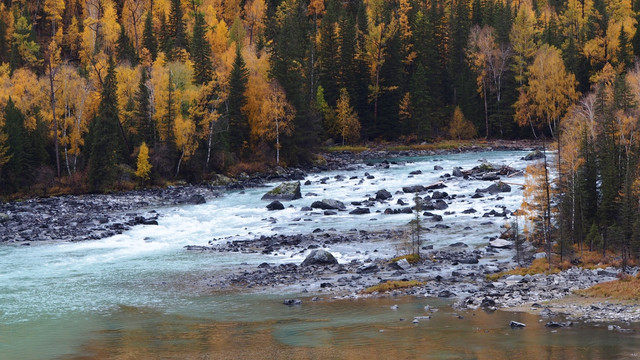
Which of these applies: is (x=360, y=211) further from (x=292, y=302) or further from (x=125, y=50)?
(x=125, y=50)

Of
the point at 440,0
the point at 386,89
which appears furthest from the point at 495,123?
the point at 440,0

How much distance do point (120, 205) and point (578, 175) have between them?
3269cm

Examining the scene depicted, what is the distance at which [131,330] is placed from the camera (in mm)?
20219

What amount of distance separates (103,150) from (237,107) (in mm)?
17320

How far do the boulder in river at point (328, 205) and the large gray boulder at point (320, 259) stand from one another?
15795 mm

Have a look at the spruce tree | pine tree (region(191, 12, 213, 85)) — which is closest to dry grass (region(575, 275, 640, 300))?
the spruce tree

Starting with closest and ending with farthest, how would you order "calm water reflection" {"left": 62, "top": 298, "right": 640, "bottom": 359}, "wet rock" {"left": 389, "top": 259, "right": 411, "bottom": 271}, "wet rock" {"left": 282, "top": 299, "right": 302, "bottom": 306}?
1. "calm water reflection" {"left": 62, "top": 298, "right": 640, "bottom": 359}
2. "wet rock" {"left": 282, "top": 299, "right": 302, "bottom": 306}
3. "wet rock" {"left": 389, "top": 259, "right": 411, "bottom": 271}

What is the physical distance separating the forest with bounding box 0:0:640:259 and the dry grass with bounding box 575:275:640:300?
13.7ft

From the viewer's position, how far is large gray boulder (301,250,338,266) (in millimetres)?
28828

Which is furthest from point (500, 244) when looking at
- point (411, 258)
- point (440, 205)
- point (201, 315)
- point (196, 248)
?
point (201, 315)

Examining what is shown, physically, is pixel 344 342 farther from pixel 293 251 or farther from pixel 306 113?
pixel 306 113

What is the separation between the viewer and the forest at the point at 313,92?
3403cm

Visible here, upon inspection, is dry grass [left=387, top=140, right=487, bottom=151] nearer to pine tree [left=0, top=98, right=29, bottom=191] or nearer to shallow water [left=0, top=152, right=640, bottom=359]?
pine tree [left=0, top=98, right=29, bottom=191]

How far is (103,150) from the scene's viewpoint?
2253 inches
